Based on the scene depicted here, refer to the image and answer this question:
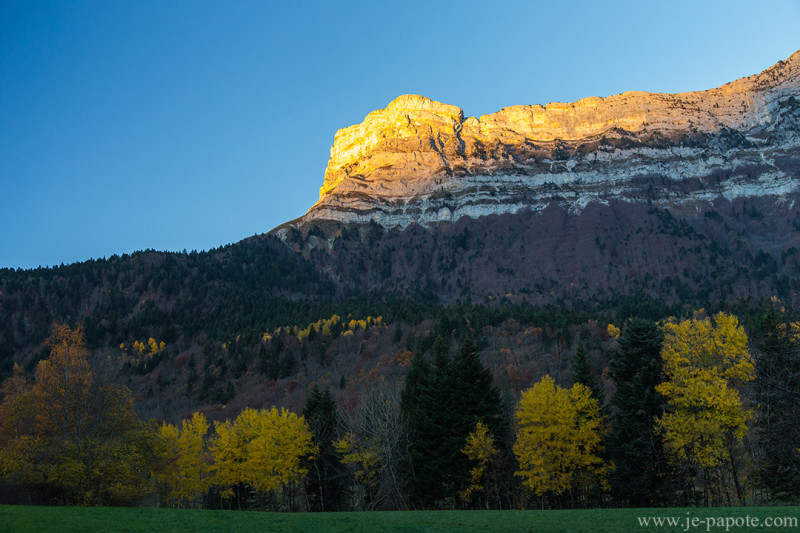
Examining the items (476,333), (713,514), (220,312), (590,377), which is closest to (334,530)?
(713,514)

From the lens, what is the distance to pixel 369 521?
27062 millimetres

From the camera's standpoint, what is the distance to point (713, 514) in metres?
23.3

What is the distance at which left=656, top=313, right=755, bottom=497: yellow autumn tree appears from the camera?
98.4 feet

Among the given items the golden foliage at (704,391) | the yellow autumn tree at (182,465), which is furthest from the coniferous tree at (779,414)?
the yellow autumn tree at (182,465)

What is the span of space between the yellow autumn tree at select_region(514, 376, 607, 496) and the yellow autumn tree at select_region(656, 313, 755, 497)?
6463 millimetres

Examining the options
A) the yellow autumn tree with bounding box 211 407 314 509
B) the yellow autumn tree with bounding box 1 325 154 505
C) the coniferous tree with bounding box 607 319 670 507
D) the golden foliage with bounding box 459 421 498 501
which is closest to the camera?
the coniferous tree with bounding box 607 319 670 507

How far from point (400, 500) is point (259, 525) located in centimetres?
2105

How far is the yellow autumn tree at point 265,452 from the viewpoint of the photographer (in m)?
46.9

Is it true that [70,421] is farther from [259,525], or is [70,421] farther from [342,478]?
[342,478]

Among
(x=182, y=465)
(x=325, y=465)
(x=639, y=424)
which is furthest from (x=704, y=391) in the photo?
(x=182, y=465)

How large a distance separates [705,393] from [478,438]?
55.4ft

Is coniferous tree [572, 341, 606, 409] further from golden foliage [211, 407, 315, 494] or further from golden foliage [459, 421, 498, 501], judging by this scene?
golden foliage [211, 407, 315, 494]

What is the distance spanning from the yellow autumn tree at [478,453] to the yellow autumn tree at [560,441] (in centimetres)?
237

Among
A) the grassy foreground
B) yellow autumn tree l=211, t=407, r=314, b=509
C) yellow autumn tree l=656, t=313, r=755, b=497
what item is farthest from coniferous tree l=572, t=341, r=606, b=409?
yellow autumn tree l=211, t=407, r=314, b=509
